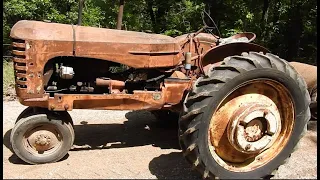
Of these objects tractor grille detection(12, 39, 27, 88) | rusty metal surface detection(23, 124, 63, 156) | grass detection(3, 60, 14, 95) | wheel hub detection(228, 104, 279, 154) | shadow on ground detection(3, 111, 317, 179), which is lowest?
grass detection(3, 60, 14, 95)

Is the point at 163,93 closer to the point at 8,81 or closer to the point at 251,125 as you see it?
the point at 251,125

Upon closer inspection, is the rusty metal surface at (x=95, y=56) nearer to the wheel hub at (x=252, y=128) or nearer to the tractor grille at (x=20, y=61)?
the tractor grille at (x=20, y=61)

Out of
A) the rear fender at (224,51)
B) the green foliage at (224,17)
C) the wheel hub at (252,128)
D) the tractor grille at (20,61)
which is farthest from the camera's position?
the green foliage at (224,17)

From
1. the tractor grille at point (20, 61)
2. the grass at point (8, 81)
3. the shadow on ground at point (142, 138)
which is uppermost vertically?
the tractor grille at point (20, 61)

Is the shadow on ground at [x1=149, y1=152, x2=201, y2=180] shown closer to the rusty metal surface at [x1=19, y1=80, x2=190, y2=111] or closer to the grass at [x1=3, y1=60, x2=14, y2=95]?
the rusty metal surface at [x1=19, y1=80, x2=190, y2=111]

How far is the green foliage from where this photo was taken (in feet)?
43.8

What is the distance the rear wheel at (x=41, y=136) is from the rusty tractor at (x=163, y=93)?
11 millimetres

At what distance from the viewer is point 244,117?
3.98 meters

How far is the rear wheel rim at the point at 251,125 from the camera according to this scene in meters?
4.00

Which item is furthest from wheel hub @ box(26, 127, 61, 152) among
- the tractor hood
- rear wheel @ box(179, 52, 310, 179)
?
rear wheel @ box(179, 52, 310, 179)

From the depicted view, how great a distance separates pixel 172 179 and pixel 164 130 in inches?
71.4

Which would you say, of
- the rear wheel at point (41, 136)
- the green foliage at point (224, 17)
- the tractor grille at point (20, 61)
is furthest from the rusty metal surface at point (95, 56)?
the green foliage at point (224, 17)

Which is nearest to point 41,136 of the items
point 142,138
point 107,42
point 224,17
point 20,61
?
point 20,61

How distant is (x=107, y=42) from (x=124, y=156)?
138 cm
